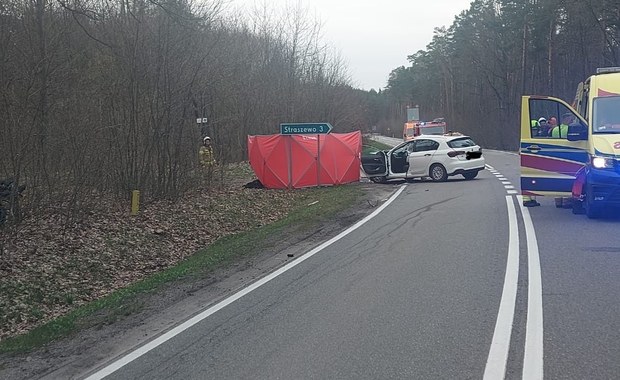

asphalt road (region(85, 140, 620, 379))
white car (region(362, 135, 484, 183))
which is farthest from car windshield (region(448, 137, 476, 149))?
asphalt road (region(85, 140, 620, 379))

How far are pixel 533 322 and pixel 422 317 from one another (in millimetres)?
1093

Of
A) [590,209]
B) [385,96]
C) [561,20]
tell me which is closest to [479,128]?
[561,20]

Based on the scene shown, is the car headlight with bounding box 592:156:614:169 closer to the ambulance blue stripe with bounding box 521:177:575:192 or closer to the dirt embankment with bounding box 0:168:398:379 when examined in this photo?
the ambulance blue stripe with bounding box 521:177:575:192

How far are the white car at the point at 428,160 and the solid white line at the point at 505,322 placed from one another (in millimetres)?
14160

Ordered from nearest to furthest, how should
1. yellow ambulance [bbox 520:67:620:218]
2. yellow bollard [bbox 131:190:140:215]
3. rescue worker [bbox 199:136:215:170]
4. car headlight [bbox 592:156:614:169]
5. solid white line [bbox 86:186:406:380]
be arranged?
solid white line [bbox 86:186:406:380] < car headlight [bbox 592:156:614:169] < yellow ambulance [bbox 520:67:620:218] < yellow bollard [bbox 131:190:140:215] < rescue worker [bbox 199:136:215:170]

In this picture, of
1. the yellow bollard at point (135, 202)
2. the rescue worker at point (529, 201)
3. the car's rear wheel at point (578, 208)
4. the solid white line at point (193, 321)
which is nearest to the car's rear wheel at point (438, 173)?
the rescue worker at point (529, 201)

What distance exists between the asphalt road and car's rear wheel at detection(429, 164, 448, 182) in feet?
42.8

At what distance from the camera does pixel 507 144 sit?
64.8 metres

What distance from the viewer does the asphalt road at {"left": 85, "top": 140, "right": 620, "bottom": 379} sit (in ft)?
18.9

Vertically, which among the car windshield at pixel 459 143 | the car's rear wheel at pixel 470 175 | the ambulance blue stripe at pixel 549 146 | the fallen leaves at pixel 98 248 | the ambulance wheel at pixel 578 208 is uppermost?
the ambulance blue stripe at pixel 549 146

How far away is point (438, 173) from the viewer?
1018 inches

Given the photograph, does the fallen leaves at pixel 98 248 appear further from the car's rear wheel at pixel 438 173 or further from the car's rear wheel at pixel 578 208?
the car's rear wheel at pixel 578 208

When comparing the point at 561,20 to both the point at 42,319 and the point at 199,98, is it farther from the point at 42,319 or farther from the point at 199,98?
the point at 42,319

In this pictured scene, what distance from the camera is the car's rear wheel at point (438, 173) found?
1014 inches
